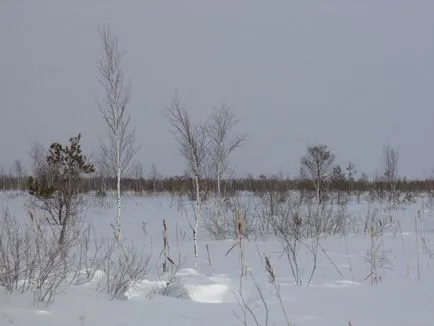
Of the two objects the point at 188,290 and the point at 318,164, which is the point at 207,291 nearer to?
the point at 188,290

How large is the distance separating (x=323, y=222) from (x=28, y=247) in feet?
24.7

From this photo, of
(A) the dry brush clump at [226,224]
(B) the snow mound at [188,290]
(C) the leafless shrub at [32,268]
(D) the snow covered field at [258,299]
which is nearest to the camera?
(D) the snow covered field at [258,299]

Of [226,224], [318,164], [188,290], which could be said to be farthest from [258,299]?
[318,164]

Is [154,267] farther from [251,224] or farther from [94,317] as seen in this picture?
[251,224]

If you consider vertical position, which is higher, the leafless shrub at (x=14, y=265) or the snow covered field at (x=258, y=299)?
the leafless shrub at (x=14, y=265)

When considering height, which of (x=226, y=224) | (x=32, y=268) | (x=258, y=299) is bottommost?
(x=258, y=299)

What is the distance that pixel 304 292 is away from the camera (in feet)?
17.9

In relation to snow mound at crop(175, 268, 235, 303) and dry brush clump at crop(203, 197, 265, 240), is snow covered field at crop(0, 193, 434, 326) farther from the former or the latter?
dry brush clump at crop(203, 197, 265, 240)

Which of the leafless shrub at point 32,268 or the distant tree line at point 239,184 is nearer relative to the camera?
the leafless shrub at point 32,268

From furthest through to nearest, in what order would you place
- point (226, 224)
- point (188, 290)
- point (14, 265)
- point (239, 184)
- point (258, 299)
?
1. point (239, 184)
2. point (226, 224)
3. point (188, 290)
4. point (258, 299)
5. point (14, 265)

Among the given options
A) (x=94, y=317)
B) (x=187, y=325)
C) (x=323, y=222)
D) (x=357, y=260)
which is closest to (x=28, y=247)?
(x=94, y=317)

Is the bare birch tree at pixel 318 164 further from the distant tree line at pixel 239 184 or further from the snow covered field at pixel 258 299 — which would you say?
the snow covered field at pixel 258 299

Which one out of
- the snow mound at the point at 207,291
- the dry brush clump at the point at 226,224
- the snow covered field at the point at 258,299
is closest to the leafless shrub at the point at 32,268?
the snow covered field at the point at 258,299

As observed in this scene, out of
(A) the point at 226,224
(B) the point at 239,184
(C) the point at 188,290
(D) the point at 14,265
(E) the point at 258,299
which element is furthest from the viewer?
(B) the point at 239,184
